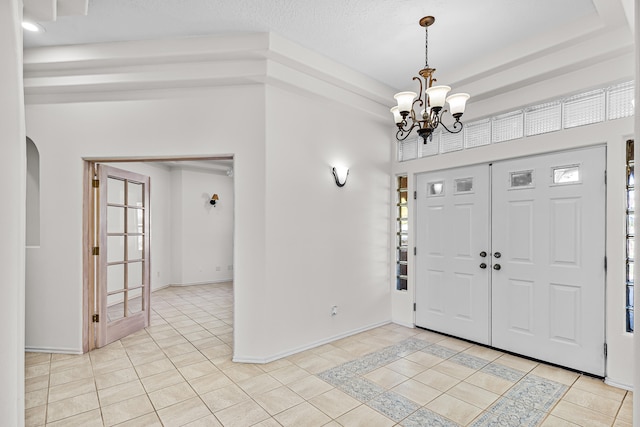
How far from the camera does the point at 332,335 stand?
156 inches

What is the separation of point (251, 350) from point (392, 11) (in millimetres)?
3437

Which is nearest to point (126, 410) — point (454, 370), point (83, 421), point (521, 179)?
point (83, 421)

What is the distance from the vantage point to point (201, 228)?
25.4ft

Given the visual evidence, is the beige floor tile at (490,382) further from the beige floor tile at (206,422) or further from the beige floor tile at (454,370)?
the beige floor tile at (206,422)

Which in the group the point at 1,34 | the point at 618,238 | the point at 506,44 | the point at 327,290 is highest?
the point at 506,44

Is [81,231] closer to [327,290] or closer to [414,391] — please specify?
[327,290]

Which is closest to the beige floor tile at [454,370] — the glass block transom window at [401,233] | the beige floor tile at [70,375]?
the glass block transom window at [401,233]

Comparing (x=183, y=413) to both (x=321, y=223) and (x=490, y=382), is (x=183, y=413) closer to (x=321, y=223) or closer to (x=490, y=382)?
(x=321, y=223)

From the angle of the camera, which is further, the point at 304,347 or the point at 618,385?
the point at 304,347

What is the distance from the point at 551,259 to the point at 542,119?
56.2 inches

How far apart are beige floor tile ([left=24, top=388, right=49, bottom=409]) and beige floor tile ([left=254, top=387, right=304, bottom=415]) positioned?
5.54 feet

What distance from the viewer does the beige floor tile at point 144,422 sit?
90.9 inches

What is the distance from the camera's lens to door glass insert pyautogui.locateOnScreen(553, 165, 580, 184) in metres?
3.13

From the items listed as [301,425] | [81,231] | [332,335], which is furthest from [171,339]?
[301,425]
